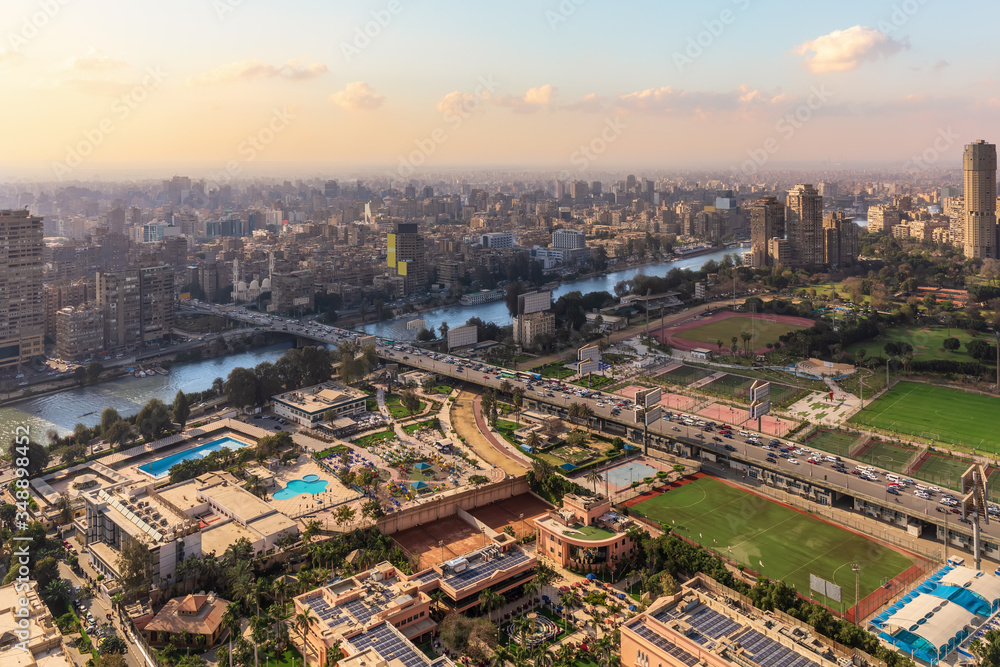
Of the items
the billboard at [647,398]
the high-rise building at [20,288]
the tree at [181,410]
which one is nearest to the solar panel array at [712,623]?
the billboard at [647,398]

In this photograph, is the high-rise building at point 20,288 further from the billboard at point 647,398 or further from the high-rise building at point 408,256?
the billboard at point 647,398

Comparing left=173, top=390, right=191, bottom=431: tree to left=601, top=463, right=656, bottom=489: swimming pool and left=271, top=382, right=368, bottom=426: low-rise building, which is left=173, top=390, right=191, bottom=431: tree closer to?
left=271, top=382, right=368, bottom=426: low-rise building

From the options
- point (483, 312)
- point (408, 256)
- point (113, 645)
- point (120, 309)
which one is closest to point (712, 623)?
point (113, 645)

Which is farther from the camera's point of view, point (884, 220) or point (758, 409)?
point (884, 220)

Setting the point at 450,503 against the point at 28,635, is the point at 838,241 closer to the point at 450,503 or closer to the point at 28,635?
the point at 450,503

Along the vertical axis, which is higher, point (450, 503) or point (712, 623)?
point (712, 623)

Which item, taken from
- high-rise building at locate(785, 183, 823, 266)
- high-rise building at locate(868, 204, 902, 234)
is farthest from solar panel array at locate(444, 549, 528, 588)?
high-rise building at locate(868, 204, 902, 234)
